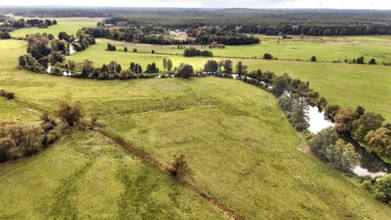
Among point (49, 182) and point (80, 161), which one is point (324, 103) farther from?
point (49, 182)

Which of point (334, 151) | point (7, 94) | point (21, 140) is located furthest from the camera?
point (7, 94)

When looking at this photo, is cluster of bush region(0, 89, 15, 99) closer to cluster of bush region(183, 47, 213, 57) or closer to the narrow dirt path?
the narrow dirt path

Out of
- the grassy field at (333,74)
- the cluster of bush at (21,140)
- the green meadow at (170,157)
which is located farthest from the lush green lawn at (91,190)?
the grassy field at (333,74)

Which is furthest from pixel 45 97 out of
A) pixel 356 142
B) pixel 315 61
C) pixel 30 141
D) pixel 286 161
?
pixel 315 61

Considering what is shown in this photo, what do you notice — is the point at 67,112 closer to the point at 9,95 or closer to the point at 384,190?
the point at 9,95

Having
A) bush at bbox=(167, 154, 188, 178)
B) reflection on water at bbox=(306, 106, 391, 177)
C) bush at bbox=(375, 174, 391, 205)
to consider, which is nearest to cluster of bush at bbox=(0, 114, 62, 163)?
Result: bush at bbox=(167, 154, 188, 178)

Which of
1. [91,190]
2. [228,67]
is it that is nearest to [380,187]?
[91,190]
